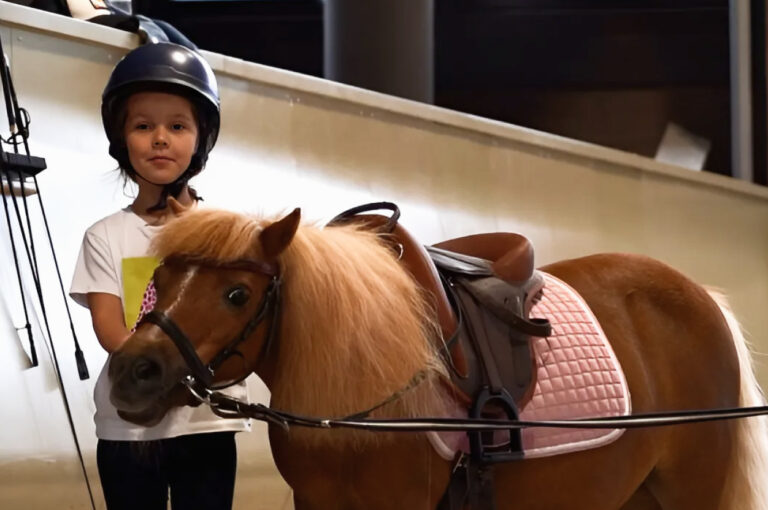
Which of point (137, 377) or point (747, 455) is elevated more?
point (137, 377)

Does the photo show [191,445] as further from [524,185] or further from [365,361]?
[524,185]

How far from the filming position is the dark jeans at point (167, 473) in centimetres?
137

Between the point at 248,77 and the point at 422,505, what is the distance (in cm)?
166

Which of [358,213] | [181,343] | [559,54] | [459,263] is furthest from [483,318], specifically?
[559,54]

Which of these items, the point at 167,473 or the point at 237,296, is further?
the point at 167,473

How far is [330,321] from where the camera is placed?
125cm

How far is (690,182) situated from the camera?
3.60 metres

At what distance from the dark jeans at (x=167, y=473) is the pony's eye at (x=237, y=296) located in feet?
0.95

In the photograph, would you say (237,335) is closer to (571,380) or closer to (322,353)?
(322,353)

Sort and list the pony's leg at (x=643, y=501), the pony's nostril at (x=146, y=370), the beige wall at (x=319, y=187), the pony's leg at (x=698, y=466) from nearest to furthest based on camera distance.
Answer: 1. the pony's nostril at (x=146, y=370)
2. the pony's leg at (x=698, y=466)
3. the pony's leg at (x=643, y=501)
4. the beige wall at (x=319, y=187)

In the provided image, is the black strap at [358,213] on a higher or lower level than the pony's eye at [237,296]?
higher

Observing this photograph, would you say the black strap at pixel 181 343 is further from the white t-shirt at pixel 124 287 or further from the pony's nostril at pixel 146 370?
the white t-shirt at pixel 124 287

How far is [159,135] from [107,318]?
294 millimetres

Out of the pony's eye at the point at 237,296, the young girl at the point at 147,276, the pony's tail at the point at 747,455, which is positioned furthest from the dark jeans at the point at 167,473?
the pony's tail at the point at 747,455
